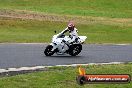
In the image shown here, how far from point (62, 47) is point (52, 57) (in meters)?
0.81

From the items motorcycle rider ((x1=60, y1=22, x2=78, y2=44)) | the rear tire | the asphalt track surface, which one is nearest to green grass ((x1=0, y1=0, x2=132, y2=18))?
the asphalt track surface

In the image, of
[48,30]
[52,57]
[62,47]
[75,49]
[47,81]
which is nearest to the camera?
[47,81]

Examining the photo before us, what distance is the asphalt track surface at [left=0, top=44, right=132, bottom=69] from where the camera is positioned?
54.1ft

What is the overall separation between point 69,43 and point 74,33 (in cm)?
54

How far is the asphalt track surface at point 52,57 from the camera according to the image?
1650 centimetres

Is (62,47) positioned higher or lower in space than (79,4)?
higher

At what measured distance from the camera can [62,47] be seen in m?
19.3

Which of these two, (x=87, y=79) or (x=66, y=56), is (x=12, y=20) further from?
(x=87, y=79)

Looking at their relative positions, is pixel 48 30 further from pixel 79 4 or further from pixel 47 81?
pixel 79 4

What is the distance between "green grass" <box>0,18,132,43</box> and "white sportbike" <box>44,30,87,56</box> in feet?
29.2

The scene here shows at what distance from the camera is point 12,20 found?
3878cm

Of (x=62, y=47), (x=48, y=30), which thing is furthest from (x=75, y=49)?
(x=48, y=30)

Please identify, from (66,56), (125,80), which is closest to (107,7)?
(66,56)

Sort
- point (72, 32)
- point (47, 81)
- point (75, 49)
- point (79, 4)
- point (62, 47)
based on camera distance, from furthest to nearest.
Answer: point (79, 4) < point (75, 49) < point (62, 47) < point (72, 32) < point (47, 81)
